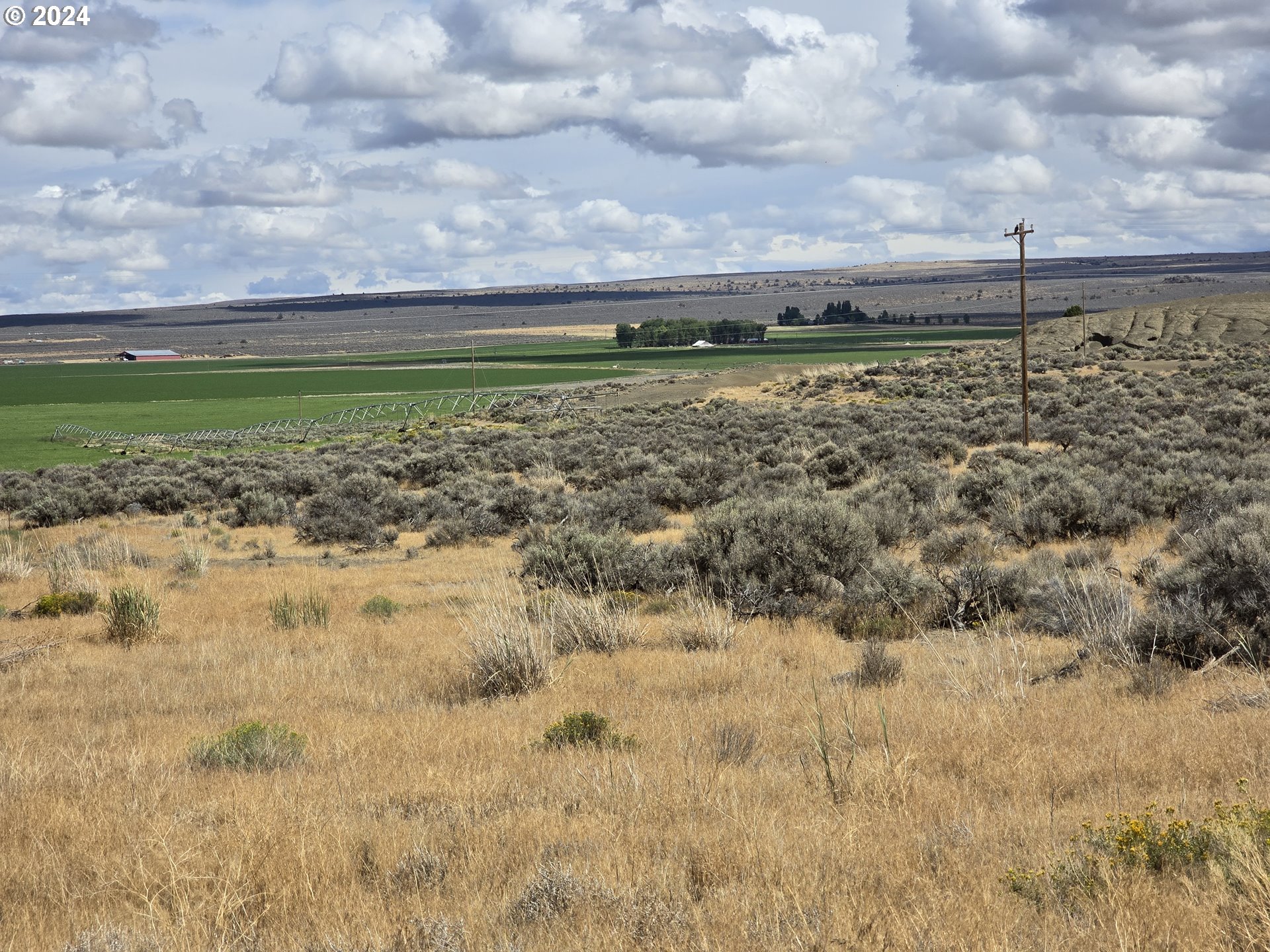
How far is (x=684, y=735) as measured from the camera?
23.9 feet

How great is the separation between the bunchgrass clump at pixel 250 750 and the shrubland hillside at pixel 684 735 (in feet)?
0.11

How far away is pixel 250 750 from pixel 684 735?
9.85ft

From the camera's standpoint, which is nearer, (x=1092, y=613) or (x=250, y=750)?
(x=250, y=750)

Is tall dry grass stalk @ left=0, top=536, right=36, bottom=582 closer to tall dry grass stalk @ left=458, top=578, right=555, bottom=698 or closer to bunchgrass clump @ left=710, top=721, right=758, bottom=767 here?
tall dry grass stalk @ left=458, top=578, right=555, bottom=698

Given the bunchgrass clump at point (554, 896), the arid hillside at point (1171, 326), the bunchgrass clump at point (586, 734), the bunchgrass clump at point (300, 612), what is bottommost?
the bunchgrass clump at point (300, 612)

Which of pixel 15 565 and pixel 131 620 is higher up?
pixel 131 620

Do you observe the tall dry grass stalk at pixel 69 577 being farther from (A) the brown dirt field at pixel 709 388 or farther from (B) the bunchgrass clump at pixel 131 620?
(A) the brown dirt field at pixel 709 388

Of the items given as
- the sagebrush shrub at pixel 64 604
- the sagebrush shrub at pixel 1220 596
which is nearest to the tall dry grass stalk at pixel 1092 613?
the sagebrush shrub at pixel 1220 596

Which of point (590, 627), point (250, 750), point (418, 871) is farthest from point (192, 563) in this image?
point (418, 871)

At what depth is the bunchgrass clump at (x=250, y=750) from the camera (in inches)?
277

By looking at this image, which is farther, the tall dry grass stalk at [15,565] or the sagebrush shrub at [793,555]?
the tall dry grass stalk at [15,565]

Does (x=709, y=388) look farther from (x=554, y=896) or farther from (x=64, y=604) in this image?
(x=554, y=896)

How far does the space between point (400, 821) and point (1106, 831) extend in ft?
11.7

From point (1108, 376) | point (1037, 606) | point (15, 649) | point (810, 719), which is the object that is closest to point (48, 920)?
point (810, 719)
